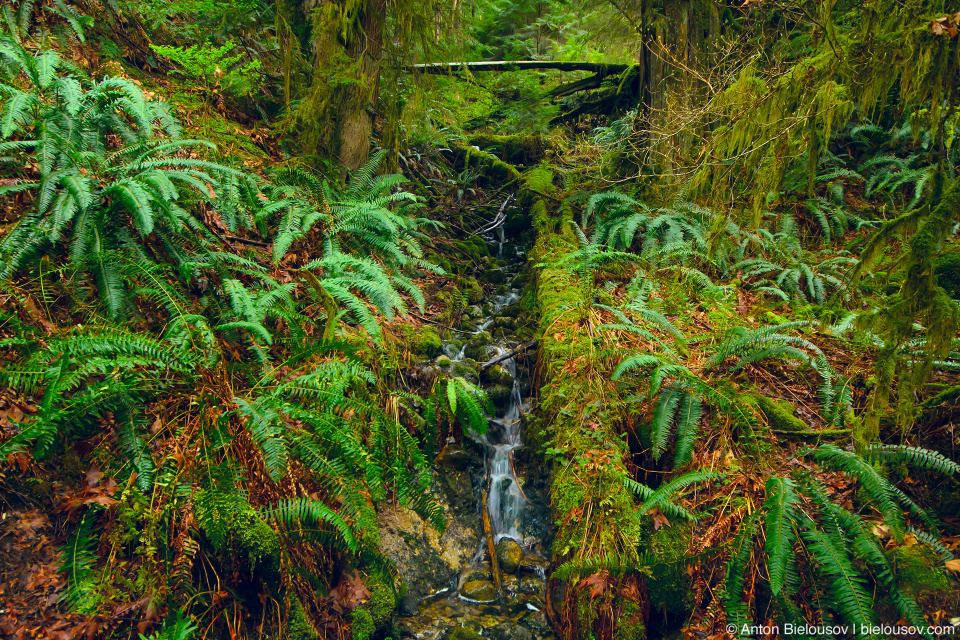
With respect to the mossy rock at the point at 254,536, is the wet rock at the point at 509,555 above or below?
below

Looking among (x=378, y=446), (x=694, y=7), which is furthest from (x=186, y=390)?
(x=694, y=7)

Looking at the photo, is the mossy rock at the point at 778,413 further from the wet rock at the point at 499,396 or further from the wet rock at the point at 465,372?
the wet rock at the point at 465,372

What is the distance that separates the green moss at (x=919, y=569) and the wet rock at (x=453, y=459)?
2.97m

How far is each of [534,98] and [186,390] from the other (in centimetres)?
788

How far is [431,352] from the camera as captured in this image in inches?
192

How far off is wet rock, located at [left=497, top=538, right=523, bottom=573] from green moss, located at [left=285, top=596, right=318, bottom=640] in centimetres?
163

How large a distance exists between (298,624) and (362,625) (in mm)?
459

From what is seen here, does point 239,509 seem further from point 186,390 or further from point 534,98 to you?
point 534,98

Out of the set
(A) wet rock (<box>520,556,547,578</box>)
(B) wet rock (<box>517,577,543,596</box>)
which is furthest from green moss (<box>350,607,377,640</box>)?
(A) wet rock (<box>520,556,547,578</box>)

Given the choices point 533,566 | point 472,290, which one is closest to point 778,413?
point 533,566

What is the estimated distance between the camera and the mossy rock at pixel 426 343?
4723 mm

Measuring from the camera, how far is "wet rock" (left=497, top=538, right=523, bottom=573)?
379cm

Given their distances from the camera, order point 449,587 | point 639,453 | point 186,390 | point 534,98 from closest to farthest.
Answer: point 186,390, point 639,453, point 449,587, point 534,98

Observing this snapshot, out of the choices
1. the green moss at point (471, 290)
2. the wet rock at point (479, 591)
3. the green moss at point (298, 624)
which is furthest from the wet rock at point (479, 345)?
the green moss at point (298, 624)
